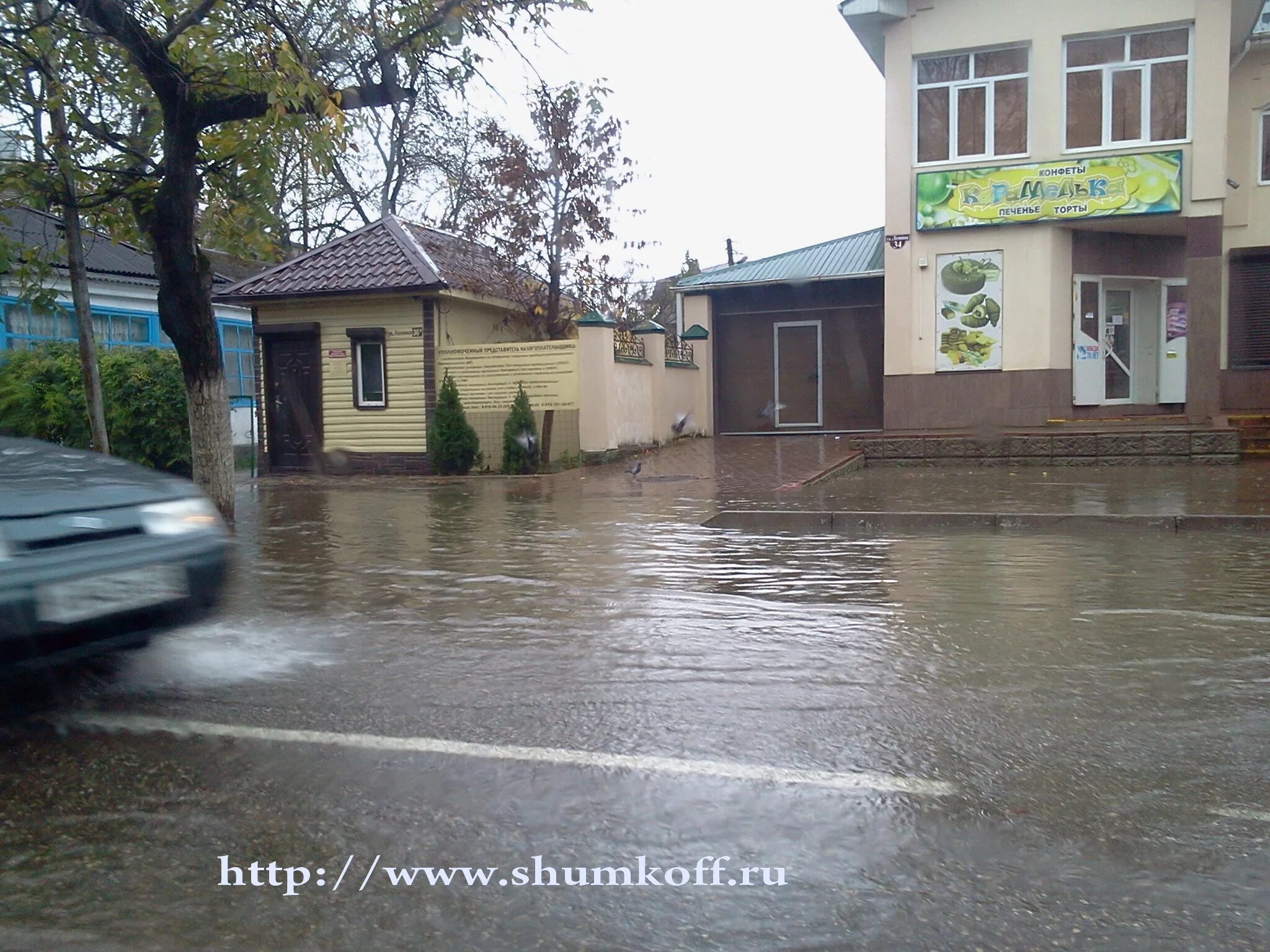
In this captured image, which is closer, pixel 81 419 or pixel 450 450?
pixel 450 450

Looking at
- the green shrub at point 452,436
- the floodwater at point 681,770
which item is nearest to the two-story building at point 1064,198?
the green shrub at point 452,436

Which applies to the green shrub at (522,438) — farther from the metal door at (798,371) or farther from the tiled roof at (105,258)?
the tiled roof at (105,258)

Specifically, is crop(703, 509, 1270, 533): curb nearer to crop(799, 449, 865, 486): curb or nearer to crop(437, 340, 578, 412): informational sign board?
crop(799, 449, 865, 486): curb

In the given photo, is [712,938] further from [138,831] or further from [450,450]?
[450,450]

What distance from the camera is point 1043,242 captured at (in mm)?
17531

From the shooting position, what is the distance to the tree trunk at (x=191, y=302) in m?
9.82

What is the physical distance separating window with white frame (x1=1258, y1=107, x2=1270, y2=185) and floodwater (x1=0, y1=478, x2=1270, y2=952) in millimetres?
14470

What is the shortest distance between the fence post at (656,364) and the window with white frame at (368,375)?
453cm

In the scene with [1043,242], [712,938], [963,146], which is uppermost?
[963,146]

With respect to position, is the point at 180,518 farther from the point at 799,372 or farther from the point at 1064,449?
the point at 799,372

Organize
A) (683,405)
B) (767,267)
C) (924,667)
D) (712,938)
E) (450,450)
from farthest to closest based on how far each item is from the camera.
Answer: (767,267) < (683,405) < (450,450) < (924,667) < (712,938)

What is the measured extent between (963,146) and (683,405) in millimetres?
7050

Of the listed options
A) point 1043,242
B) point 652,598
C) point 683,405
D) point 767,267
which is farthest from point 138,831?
point 767,267

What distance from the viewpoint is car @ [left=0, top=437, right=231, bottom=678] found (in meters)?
4.25
